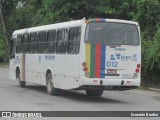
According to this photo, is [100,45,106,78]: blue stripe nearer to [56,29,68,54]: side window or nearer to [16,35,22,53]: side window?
[56,29,68,54]: side window

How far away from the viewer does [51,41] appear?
21234 mm

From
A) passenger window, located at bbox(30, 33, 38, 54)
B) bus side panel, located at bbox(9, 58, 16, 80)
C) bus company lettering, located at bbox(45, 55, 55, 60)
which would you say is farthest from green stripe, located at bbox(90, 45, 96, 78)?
bus side panel, located at bbox(9, 58, 16, 80)

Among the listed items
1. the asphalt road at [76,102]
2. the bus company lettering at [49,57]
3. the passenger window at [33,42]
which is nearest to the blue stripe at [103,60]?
the asphalt road at [76,102]

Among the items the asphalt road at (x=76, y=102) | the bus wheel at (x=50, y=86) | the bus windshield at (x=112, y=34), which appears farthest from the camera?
the bus wheel at (x=50, y=86)

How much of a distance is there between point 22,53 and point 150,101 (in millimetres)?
8249

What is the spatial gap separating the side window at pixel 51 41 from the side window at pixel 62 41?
1.37 ft

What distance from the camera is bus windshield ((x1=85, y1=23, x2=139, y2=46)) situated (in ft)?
59.9

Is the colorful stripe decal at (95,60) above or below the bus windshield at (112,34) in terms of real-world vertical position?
below

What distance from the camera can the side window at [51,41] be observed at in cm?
2095

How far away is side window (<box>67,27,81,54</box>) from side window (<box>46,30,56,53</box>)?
1.71 meters

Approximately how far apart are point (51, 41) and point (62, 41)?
1.30 meters

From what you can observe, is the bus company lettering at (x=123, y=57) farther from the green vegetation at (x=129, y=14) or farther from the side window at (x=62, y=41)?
the green vegetation at (x=129, y=14)

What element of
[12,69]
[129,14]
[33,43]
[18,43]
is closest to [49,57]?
[33,43]

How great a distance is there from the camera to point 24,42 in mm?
25141
